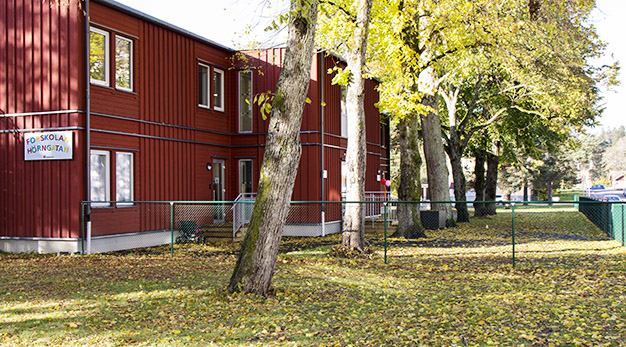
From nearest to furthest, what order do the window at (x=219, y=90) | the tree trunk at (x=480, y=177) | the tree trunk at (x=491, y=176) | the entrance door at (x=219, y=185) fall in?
the entrance door at (x=219, y=185) → the window at (x=219, y=90) → the tree trunk at (x=480, y=177) → the tree trunk at (x=491, y=176)

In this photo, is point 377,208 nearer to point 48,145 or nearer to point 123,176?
point 123,176

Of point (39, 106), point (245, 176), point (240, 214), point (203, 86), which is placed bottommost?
point (240, 214)

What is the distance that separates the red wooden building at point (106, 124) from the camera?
15.6 m

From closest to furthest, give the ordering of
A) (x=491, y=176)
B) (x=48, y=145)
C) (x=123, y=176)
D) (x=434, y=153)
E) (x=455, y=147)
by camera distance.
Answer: (x=48, y=145) < (x=123, y=176) < (x=434, y=153) < (x=455, y=147) < (x=491, y=176)

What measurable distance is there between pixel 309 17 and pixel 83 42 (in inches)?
350

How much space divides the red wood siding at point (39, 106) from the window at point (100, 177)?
73cm

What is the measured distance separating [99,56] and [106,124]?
201 cm

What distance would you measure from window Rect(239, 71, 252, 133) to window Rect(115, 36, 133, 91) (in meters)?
5.59

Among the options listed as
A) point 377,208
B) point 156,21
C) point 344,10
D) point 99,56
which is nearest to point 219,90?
point 156,21

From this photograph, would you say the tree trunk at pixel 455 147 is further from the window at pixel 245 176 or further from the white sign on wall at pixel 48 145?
the white sign on wall at pixel 48 145

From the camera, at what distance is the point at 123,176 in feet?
56.6

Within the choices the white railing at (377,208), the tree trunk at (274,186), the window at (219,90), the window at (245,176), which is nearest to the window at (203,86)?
the window at (219,90)

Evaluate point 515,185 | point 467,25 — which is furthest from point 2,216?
point 515,185

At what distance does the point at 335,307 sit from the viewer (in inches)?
346
